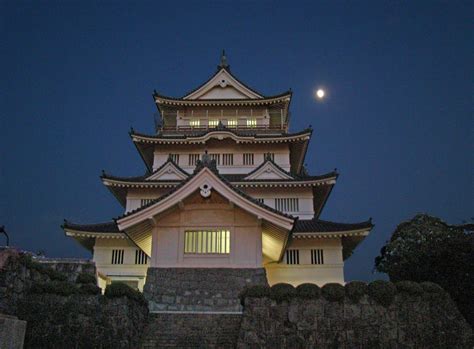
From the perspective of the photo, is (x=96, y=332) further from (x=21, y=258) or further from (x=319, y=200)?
(x=319, y=200)

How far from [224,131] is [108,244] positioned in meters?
11.8

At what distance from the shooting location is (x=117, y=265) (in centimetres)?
2645

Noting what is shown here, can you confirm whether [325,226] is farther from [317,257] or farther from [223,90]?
[223,90]

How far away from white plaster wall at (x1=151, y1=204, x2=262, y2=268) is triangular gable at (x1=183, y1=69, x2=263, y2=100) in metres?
17.3

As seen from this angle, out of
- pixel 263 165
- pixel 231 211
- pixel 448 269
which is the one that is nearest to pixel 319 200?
pixel 263 165

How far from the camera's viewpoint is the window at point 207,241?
19.8 metres

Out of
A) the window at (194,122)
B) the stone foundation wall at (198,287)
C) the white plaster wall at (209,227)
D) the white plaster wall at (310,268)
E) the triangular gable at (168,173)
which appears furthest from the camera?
the window at (194,122)

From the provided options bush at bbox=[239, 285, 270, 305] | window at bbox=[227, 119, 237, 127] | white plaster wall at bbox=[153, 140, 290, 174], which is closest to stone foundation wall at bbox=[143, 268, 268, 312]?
bush at bbox=[239, 285, 270, 305]

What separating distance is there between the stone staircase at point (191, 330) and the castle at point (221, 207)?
279 cm

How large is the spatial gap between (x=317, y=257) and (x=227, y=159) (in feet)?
35.3

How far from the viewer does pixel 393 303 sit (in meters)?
13.6

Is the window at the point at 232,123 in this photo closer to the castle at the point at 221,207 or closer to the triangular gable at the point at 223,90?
the castle at the point at 221,207

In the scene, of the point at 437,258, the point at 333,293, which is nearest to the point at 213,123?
the point at 437,258

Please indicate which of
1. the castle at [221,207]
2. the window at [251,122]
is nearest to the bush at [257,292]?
the castle at [221,207]
